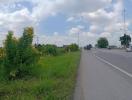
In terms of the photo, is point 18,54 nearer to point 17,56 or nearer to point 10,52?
point 17,56

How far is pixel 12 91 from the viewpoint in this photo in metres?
13.2

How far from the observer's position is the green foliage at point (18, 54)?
17.3m

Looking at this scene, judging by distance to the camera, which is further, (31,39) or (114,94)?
(31,39)

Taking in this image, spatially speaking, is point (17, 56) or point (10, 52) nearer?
point (17, 56)

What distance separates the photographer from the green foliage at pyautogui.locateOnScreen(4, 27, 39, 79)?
1728 centimetres

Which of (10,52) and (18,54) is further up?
(10,52)

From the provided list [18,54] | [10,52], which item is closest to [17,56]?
[18,54]

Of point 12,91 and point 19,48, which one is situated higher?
point 19,48

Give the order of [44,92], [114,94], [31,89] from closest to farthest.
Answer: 1. [114,94]
2. [44,92]
3. [31,89]

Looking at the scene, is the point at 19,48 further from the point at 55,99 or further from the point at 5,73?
the point at 55,99

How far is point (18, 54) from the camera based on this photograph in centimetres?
1747

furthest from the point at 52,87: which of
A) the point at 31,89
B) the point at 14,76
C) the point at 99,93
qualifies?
the point at 14,76

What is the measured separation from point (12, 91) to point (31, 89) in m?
0.71

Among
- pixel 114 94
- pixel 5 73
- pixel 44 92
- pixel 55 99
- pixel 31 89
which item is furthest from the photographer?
pixel 5 73
